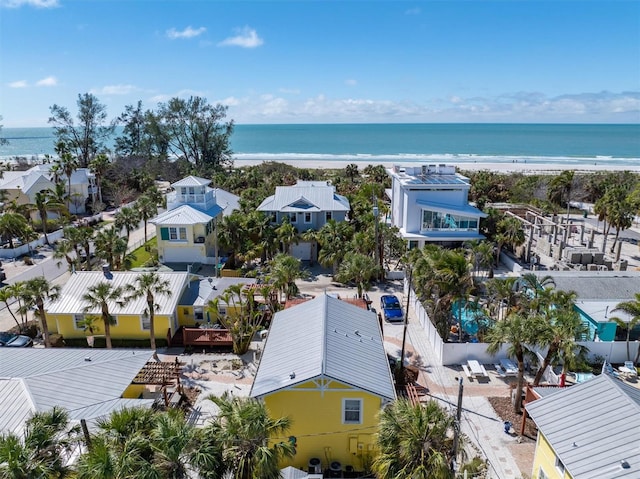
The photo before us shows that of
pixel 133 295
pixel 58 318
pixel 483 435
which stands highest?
pixel 133 295

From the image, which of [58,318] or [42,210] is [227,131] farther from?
[58,318]

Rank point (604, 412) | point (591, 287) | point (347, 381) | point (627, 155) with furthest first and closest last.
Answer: point (627, 155) → point (591, 287) → point (347, 381) → point (604, 412)

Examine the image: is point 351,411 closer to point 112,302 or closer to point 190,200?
point 112,302

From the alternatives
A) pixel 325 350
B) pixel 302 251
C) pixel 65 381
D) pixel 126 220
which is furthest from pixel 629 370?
pixel 126 220

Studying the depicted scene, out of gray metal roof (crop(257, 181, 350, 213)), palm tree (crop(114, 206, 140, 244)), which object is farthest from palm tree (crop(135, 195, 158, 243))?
gray metal roof (crop(257, 181, 350, 213))

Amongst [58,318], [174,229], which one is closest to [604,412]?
[58,318]

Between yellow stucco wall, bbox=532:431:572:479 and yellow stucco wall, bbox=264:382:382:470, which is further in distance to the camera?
yellow stucco wall, bbox=264:382:382:470

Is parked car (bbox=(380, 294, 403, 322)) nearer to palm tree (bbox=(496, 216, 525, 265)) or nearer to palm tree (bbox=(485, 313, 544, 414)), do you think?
palm tree (bbox=(485, 313, 544, 414))
